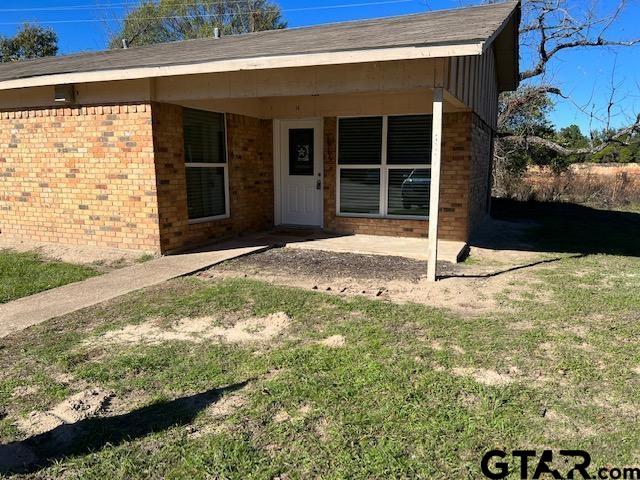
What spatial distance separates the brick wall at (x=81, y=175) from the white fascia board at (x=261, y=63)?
585mm

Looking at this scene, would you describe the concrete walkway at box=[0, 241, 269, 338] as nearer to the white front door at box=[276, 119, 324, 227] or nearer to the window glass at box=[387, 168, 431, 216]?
the white front door at box=[276, 119, 324, 227]

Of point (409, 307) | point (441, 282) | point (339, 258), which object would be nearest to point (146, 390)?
point (409, 307)

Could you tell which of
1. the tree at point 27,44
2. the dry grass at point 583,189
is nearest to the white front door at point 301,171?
the dry grass at point 583,189

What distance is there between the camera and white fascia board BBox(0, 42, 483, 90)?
5.33m

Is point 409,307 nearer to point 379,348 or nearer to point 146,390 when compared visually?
point 379,348

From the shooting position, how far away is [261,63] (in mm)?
6172

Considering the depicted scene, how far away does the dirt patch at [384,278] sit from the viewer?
5562 mm

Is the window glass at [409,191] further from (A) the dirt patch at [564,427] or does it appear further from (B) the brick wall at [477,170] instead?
(A) the dirt patch at [564,427]

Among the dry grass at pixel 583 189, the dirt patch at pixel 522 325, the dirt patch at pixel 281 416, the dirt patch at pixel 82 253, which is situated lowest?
the dirt patch at pixel 281 416

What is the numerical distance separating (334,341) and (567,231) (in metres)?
9.25

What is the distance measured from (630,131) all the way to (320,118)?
15329mm

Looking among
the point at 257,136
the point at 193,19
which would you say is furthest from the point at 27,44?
the point at 257,136

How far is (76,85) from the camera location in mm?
7801

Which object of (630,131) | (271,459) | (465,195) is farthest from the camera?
(630,131)
